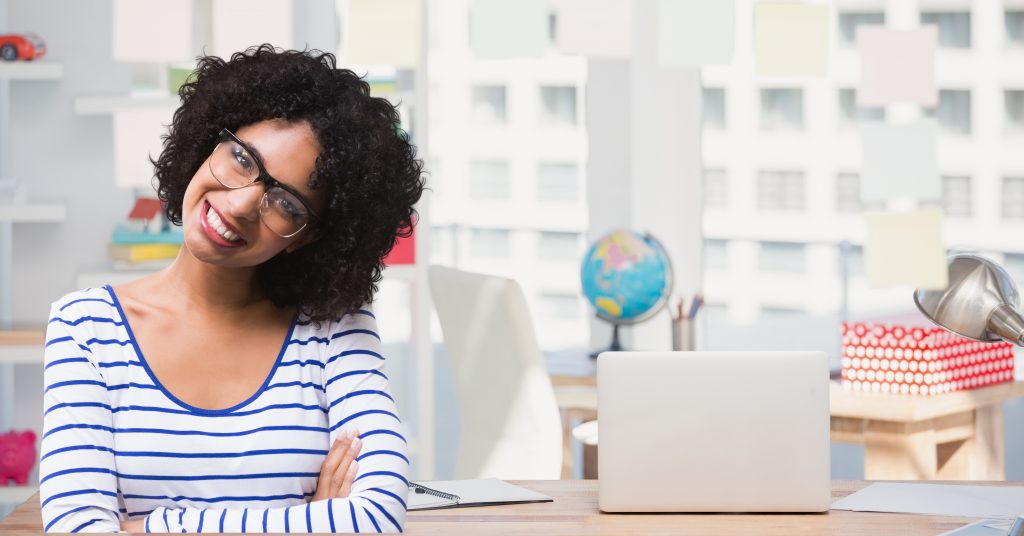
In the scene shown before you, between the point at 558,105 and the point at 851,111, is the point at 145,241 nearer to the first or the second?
the point at 558,105

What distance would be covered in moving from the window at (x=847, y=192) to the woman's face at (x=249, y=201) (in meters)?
3.67

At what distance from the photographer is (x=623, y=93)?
395 cm

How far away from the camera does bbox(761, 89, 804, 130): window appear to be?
4.66m

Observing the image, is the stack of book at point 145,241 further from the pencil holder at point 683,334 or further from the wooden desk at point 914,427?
the wooden desk at point 914,427

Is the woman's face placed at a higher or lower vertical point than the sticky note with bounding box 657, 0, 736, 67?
lower

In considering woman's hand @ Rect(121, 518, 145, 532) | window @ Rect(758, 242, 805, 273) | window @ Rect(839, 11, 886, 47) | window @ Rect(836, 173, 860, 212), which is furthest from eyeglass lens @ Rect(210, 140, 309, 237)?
window @ Rect(758, 242, 805, 273)

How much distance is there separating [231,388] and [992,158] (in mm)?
4159

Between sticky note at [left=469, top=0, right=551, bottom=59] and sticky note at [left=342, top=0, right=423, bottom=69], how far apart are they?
229 millimetres

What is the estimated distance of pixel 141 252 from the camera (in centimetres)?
305

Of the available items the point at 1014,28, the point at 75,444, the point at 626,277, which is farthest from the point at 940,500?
the point at 1014,28

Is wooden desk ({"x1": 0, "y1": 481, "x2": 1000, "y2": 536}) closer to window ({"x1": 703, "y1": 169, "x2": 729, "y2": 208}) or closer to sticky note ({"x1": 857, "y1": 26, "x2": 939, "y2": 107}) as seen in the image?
sticky note ({"x1": 857, "y1": 26, "x2": 939, "y2": 107})

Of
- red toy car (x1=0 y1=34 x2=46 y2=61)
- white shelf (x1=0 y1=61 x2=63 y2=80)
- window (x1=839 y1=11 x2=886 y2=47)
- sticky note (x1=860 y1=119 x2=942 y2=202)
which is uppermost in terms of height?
window (x1=839 y1=11 x2=886 y2=47)

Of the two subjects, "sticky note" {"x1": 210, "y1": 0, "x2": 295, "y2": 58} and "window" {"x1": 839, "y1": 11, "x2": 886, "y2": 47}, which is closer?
"sticky note" {"x1": 210, "y1": 0, "x2": 295, "y2": 58}

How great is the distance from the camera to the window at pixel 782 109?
466 centimetres
